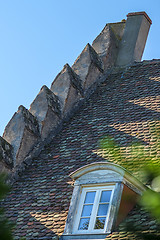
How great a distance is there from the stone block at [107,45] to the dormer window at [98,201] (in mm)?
7059

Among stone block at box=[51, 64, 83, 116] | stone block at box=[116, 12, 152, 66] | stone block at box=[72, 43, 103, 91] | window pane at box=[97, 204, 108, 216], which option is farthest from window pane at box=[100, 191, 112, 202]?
stone block at box=[116, 12, 152, 66]

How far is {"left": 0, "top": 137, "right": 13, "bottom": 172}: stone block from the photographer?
37.9 ft

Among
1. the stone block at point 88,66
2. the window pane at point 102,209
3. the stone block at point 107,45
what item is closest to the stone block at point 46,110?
the stone block at point 88,66

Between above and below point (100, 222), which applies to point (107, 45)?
above

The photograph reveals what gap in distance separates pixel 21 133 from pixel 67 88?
8.02 feet

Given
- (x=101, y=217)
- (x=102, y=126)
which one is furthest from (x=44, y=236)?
(x=102, y=126)

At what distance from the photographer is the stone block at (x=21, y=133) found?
1214cm

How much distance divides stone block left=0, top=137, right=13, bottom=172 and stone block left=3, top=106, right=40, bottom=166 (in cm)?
14

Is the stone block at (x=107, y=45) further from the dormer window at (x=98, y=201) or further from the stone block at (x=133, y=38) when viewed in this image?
the dormer window at (x=98, y=201)

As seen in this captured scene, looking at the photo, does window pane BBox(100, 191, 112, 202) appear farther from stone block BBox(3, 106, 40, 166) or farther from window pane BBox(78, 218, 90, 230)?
stone block BBox(3, 106, 40, 166)

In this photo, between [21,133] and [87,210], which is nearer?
[87,210]

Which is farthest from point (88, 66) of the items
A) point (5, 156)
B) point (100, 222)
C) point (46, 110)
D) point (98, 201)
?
point (100, 222)

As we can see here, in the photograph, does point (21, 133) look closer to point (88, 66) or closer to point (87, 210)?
point (88, 66)

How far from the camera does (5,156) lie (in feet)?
38.3
